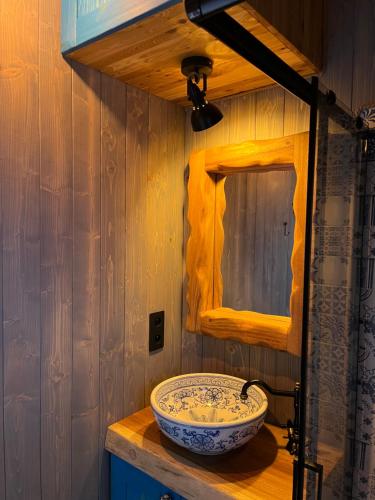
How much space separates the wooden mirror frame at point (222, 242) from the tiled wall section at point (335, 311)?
0.67ft

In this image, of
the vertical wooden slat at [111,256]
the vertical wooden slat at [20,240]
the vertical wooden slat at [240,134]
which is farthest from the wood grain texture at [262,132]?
the vertical wooden slat at [20,240]

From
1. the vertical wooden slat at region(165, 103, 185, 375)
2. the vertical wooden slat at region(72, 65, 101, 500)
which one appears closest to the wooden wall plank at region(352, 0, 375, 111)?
the vertical wooden slat at region(165, 103, 185, 375)

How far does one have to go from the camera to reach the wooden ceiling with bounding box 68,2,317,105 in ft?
A: 3.09

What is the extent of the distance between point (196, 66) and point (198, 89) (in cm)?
A: 7

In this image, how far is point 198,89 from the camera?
117cm

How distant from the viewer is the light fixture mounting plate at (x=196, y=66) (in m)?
1.12

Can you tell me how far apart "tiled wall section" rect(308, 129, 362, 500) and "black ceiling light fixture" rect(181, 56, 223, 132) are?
0.45 meters

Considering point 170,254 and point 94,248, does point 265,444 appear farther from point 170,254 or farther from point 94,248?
point 94,248

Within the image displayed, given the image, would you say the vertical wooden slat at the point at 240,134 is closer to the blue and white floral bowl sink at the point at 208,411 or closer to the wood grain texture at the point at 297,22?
the blue and white floral bowl sink at the point at 208,411

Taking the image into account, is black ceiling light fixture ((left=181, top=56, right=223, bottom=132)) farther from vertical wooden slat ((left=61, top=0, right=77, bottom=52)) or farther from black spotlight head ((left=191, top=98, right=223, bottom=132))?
vertical wooden slat ((left=61, top=0, right=77, bottom=52))

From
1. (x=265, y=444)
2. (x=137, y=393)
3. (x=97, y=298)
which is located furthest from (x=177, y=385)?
(x=97, y=298)

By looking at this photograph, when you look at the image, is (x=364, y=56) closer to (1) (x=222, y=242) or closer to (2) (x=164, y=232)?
(1) (x=222, y=242)

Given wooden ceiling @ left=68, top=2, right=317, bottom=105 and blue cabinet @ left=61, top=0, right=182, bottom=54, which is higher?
blue cabinet @ left=61, top=0, right=182, bottom=54

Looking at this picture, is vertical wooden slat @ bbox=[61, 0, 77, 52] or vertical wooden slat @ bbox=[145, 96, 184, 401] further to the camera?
vertical wooden slat @ bbox=[145, 96, 184, 401]
